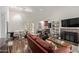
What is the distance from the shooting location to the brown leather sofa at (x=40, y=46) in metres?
2.46

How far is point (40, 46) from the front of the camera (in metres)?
2.46

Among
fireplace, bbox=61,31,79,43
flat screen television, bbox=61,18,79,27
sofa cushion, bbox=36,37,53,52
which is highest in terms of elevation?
flat screen television, bbox=61,18,79,27

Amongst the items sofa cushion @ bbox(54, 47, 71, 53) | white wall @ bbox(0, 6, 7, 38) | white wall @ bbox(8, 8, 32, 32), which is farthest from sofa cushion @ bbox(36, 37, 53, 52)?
white wall @ bbox(0, 6, 7, 38)

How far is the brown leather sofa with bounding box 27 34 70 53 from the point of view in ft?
8.09

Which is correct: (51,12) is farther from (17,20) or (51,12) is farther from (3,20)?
(3,20)

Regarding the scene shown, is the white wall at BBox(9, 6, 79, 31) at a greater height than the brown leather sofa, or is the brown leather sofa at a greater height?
the white wall at BBox(9, 6, 79, 31)

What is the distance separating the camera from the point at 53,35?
2.51 metres

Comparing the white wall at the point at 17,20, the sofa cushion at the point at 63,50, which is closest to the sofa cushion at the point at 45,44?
the sofa cushion at the point at 63,50

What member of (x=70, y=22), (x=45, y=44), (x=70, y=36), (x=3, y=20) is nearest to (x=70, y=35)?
(x=70, y=36)

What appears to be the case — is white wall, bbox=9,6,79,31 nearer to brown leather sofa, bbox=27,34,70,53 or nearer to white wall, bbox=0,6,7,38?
white wall, bbox=0,6,7,38
